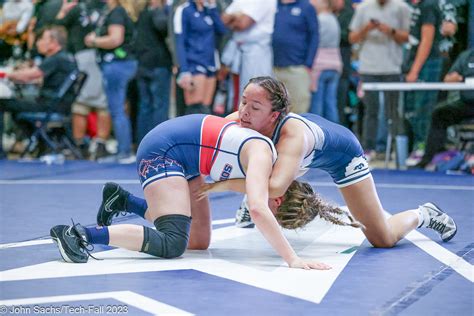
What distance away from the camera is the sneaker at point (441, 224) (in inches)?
221

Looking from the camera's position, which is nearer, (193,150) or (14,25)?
(193,150)

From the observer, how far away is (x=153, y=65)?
1102 centimetres

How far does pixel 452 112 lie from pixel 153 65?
3.57m

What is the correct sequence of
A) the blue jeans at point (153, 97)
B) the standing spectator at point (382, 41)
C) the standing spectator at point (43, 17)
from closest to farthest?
the standing spectator at point (382, 41) < the blue jeans at point (153, 97) < the standing spectator at point (43, 17)

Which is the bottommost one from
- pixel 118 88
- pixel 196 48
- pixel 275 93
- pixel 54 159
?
pixel 54 159

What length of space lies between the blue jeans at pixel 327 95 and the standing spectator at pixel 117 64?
217cm

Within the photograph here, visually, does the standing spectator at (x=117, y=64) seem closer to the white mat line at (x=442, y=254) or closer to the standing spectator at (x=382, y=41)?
the standing spectator at (x=382, y=41)

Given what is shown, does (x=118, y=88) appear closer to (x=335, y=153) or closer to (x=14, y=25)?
(x=14, y=25)

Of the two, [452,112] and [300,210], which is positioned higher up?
[300,210]

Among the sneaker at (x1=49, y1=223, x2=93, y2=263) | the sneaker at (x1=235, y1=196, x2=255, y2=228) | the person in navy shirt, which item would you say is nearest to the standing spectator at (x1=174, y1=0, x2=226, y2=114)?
the sneaker at (x1=235, y1=196, x2=255, y2=228)

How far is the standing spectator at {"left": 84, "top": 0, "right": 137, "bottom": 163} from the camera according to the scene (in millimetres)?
10665

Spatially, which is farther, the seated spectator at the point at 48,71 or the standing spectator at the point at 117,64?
the seated spectator at the point at 48,71

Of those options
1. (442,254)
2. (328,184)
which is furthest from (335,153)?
(328,184)

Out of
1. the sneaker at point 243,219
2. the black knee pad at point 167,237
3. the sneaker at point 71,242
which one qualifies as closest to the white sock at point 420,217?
the sneaker at point 243,219
